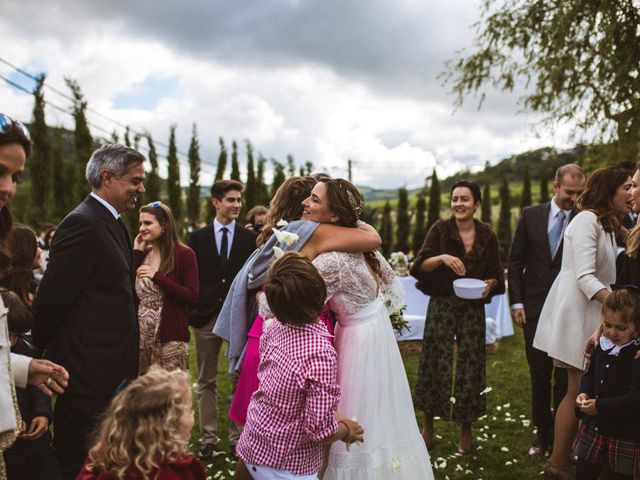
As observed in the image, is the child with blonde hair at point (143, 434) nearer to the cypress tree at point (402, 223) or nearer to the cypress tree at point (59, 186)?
the cypress tree at point (59, 186)

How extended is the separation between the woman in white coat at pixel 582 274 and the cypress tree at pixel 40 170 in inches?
619

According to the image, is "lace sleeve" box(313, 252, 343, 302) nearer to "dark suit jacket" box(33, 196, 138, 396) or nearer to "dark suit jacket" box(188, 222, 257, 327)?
"dark suit jacket" box(33, 196, 138, 396)

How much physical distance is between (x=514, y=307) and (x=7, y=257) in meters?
4.14

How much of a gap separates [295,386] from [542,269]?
3.04 m

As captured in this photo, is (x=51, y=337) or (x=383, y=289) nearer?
(x=51, y=337)

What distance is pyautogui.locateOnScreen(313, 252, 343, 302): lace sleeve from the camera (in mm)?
3129

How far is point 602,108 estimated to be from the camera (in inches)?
431

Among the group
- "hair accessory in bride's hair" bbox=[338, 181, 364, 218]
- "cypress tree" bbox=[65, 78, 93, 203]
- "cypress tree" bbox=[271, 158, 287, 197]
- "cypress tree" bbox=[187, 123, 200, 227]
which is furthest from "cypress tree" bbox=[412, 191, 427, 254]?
"hair accessory in bride's hair" bbox=[338, 181, 364, 218]

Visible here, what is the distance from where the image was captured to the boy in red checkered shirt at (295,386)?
8.23 ft

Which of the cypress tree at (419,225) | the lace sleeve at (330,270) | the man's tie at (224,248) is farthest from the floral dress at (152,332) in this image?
the cypress tree at (419,225)

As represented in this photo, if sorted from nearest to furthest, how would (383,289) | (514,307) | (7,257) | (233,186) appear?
(7,257)
(383,289)
(514,307)
(233,186)

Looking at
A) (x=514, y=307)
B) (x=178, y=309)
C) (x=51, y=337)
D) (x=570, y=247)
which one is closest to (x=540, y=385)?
(x=514, y=307)

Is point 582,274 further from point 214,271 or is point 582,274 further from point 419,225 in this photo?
point 419,225

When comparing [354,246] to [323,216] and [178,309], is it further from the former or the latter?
[178,309]
